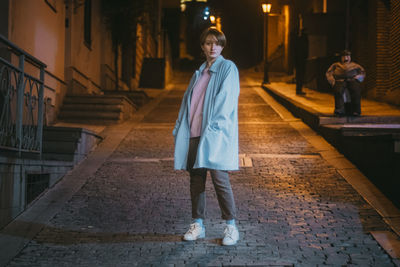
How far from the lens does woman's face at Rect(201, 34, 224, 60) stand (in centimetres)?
481

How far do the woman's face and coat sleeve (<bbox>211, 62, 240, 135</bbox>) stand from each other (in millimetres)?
217

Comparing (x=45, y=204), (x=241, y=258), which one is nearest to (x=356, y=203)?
(x=241, y=258)

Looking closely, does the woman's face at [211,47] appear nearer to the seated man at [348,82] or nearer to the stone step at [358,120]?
the stone step at [358,120]

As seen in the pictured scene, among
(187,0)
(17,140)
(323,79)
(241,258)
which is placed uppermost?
(187,0)

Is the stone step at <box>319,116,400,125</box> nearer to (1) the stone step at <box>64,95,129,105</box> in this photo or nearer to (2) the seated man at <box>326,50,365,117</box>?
(2) the seated man at <box>326,50,365,117</box>

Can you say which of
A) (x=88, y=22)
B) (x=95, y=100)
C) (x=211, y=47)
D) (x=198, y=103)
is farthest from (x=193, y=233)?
(x=88, y=22)

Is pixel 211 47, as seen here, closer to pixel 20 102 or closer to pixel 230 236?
pixel 230 236

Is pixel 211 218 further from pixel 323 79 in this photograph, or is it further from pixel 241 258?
pixel 323 79

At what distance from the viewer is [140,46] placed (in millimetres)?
27703

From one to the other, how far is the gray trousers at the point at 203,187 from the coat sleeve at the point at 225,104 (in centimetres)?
29

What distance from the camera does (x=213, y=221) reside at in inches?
215

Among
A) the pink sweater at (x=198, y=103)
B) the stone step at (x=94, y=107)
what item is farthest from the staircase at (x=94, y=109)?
the pink sweater at (x=198, y=103)

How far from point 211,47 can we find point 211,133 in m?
0.82

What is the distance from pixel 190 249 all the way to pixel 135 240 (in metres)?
0.58
